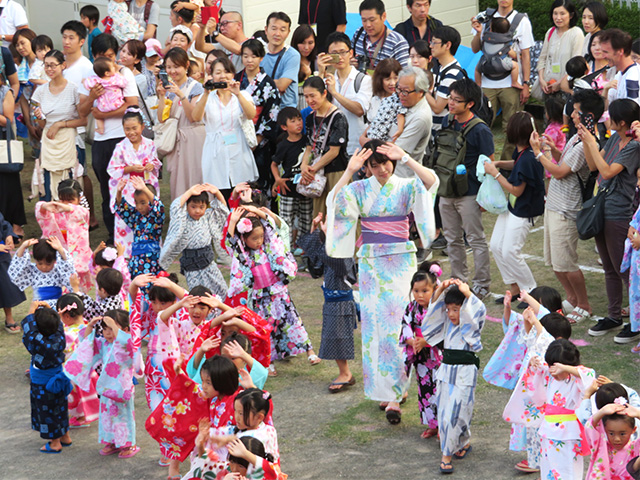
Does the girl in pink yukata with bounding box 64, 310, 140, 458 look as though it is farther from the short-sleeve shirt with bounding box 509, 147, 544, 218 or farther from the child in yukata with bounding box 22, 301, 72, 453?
the short-sleeve shirt with bounding box 509, 147, 544, 218

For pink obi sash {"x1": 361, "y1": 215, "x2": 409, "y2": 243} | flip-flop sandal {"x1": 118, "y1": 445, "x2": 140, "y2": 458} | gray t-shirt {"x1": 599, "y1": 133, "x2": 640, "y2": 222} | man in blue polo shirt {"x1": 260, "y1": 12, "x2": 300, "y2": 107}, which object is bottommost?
flip-flop sandal {"x1": 118, "y1": 445, "x2": 140, "y2": 458}

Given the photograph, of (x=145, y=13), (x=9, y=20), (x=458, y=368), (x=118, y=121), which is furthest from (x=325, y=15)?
(x=458, y=368)

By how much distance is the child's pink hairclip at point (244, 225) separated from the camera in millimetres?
7113

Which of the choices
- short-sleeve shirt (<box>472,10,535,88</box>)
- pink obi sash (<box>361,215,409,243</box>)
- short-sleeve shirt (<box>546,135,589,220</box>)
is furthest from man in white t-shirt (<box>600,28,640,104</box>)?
pink obi sash (<box>361,215,409,243</box>)

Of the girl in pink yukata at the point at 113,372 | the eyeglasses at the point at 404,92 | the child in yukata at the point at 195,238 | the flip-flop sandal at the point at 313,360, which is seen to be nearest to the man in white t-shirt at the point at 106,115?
the child in yukata at the point at 195,238

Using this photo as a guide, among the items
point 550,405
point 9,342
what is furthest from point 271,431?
point 9,342

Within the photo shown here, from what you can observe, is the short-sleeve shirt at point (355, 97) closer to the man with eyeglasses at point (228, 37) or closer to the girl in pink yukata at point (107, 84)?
the man with eyeglasses at point (228, 37)

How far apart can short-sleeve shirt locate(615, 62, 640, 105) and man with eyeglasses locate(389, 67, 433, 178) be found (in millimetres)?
1744

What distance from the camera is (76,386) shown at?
22.5 feet

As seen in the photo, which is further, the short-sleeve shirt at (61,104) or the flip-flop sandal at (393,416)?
the short-sleeve shirt at (61,104)

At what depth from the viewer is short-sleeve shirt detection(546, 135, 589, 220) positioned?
7636 millimetres

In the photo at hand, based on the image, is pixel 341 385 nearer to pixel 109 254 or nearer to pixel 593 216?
pixel 109 254

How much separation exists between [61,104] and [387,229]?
527 centimetres

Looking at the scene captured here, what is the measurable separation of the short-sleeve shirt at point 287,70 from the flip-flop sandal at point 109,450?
487 cm
